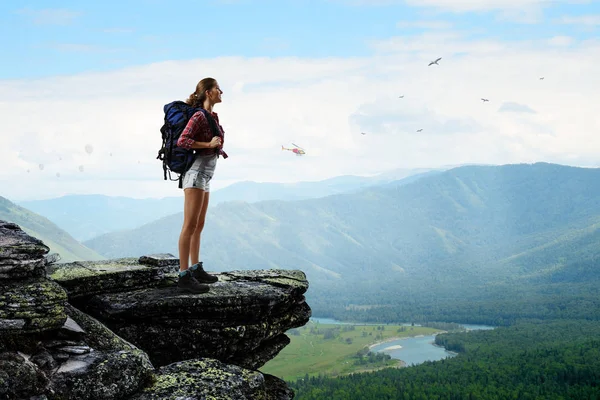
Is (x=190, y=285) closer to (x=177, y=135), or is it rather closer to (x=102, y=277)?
(x=102, y=277)

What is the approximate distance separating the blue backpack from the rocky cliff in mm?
4055

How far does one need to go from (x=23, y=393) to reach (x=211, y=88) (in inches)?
415

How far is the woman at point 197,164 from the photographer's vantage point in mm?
19009

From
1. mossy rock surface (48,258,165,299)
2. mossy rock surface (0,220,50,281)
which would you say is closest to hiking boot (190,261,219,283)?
mossy rock surface (48,258,165,299)

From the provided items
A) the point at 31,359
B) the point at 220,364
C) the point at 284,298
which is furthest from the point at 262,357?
the point at 31,359

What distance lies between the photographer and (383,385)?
604 ft

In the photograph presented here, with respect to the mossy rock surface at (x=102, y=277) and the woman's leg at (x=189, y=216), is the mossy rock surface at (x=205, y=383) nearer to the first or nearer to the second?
the woman's leg at (x=189, y=216)

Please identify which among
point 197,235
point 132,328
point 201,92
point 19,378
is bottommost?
point 19,378

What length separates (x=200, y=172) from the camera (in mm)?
19516

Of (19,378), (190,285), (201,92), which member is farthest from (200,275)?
(19,378)

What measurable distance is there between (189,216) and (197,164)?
5.64ft

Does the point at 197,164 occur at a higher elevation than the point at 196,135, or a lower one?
lower

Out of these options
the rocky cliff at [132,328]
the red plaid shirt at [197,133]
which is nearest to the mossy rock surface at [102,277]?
the rocky cliff at [132,328]

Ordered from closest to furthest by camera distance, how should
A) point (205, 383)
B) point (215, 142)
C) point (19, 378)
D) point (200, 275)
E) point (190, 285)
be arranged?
point (19, 378)
point (205, 383)
point (215, 142)
point (190, 285)
point (200, 275)
